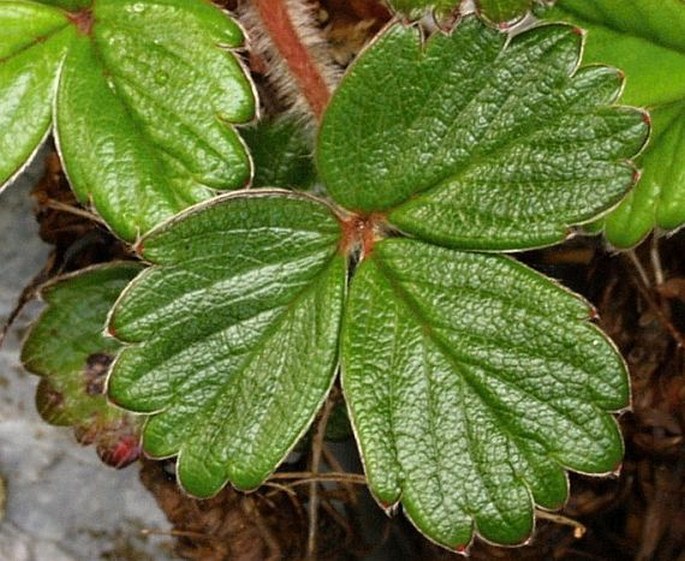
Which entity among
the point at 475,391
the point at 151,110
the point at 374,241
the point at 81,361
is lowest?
the point at 81,361

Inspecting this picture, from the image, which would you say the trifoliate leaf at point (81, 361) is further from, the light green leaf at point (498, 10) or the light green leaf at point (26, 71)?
the light green leaf at point (498, 10)

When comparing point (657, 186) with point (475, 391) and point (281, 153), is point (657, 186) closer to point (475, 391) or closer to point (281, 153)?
point (475, 391)

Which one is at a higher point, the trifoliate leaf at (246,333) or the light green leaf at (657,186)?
the light green leaf at (657,186)

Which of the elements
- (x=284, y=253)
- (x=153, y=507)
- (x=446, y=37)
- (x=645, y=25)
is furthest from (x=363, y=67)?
(x=153, y=507)

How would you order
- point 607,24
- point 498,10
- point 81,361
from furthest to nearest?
1. point 81,361
2. point 607,24
3. point 498,10

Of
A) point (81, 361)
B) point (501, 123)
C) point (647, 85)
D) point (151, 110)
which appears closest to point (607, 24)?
point (647, 85)

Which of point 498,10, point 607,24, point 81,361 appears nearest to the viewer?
point 498,10

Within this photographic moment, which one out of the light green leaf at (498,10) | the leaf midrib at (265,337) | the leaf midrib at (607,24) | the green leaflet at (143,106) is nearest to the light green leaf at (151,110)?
the green leaflet at (143,106)

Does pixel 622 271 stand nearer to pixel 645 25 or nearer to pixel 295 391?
pixel 645 25
